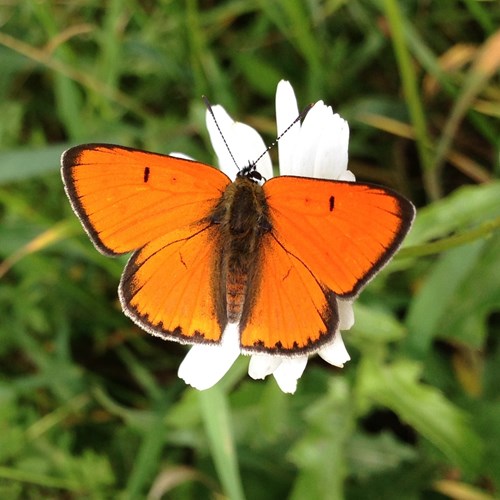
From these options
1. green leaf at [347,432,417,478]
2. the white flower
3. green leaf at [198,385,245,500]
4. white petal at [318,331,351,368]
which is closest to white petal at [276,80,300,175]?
the white flower

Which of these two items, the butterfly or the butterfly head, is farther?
the butterfly head

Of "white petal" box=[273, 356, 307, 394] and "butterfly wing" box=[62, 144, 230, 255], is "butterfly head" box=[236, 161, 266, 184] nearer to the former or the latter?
"butterfly wing" box=[62, 144, 230, 255]

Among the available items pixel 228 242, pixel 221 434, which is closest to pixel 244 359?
pixel 221 434

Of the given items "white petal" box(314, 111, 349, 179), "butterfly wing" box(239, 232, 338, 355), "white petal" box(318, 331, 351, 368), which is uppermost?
"white petal" box(314, 111, 349, 179)

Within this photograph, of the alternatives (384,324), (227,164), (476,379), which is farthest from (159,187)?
(476,379)

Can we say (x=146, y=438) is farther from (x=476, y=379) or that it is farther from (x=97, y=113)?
(x=97, y=113)

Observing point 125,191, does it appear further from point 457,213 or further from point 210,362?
point 457,213

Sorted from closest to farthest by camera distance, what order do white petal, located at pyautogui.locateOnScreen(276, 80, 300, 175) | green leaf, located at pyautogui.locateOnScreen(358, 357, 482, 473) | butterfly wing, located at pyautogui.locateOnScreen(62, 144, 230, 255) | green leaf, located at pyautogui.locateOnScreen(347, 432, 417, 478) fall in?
butterfly wing, located at pyautogui.locateOnScreen(62, 144, 230, 255) → white petal, located at pyautogui.locateOnScreen(276, 80, 300, 175) → green leaf, located at pyautogui.locateOnScreen(358, 357, 482, 473) → green leaf, located at pyautogui.locateOnScreen(347, 432, 417, 478)

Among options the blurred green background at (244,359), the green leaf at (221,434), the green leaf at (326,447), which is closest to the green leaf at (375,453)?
the blurred green background at (244,359)
